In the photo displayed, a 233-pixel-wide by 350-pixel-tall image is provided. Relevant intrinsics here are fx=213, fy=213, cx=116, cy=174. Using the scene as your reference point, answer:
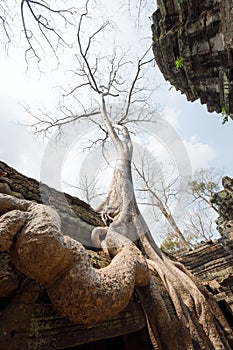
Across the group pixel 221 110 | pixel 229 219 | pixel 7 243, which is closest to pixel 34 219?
pixel 7 243

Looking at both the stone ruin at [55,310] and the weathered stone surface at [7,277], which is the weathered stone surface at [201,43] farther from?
the weathered stone surface at [7,277]

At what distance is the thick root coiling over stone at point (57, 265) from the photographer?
1.18 meters

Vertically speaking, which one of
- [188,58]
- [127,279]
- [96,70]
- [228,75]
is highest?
[96,70]

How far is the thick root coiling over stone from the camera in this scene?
1.18 metres

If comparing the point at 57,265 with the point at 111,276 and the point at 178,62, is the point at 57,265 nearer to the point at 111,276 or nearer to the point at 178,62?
the point at 111,276

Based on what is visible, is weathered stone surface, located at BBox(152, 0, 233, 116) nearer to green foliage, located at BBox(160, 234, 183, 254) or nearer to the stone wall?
the stone wall

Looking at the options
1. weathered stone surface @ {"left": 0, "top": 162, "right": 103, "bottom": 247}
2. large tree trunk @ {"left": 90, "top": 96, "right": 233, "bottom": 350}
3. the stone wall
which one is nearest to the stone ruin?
weathered stone surface @ {"left": 0, "top": 162, "right": 103, "bottom": 247}

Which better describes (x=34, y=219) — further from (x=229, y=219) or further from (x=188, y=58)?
(x=229, y=219)

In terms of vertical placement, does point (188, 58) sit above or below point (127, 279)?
above

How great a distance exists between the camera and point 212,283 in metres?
4.66

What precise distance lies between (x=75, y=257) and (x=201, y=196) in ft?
48.5

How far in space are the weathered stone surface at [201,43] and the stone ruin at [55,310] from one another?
9.09ft

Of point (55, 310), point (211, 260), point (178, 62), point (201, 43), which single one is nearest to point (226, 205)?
point (211, 260)

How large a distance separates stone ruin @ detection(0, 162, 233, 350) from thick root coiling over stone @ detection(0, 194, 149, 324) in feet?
0.47
